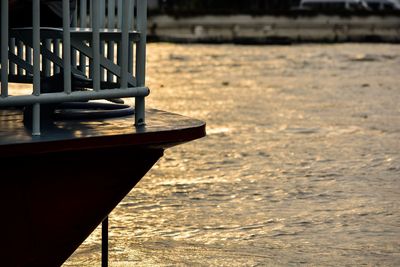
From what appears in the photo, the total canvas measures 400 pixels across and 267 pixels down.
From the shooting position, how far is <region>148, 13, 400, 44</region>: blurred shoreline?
113ft

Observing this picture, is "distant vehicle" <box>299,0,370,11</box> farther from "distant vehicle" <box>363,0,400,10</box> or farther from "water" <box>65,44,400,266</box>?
"water" <box>65,44,400,266</box>

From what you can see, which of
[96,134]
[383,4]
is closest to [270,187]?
[96,134]

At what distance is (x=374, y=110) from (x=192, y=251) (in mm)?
8041

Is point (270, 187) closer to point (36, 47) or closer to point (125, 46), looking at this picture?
point (125, 46)

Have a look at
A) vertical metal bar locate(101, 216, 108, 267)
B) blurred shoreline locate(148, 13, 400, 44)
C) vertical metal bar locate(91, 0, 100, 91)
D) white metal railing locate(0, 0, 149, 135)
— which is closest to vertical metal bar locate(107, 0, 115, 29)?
white metal railing locate(0, 0, 149, 135)

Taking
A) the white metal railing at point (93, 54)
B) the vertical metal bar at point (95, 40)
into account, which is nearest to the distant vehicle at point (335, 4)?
the white metal railing at point (93, 54)

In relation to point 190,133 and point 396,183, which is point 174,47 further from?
point 190,133

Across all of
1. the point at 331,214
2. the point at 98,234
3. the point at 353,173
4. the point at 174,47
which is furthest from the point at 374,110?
the point at 174,47

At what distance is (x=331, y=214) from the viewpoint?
7.01 meters

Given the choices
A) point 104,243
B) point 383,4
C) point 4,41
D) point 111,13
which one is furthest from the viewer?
point 383,4

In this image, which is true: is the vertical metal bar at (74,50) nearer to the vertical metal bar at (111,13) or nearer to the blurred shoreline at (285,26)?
the vertical metal bar at (111,13)

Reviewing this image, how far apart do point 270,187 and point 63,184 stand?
373cm

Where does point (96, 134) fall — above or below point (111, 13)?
below

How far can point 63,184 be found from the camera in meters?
4.36
